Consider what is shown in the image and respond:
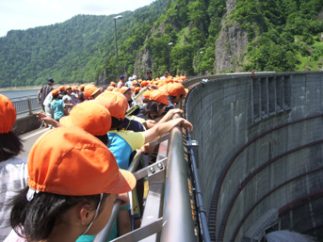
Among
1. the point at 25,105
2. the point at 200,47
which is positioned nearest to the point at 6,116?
the point at 25,105

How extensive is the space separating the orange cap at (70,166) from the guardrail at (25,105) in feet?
40.1

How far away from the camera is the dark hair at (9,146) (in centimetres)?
219

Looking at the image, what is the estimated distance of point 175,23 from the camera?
296ft

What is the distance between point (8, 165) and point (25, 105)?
12.5 m

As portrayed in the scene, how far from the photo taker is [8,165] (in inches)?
84.3

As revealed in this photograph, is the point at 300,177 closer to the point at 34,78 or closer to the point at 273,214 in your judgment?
the point at 273,214

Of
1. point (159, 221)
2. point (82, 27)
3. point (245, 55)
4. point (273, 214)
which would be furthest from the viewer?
point (82, 27)

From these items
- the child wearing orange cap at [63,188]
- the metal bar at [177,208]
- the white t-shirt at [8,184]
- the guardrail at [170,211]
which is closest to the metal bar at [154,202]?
the guardrail at [170,211]

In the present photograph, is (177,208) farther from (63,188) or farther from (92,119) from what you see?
(92,119)

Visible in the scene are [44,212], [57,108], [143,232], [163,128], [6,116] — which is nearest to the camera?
[44,212]

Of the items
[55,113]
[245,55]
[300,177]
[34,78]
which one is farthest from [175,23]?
[55,113]

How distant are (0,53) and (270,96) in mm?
129409

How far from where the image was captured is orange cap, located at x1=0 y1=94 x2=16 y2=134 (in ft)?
7.22

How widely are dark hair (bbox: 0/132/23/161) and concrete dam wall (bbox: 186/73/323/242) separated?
977cm
